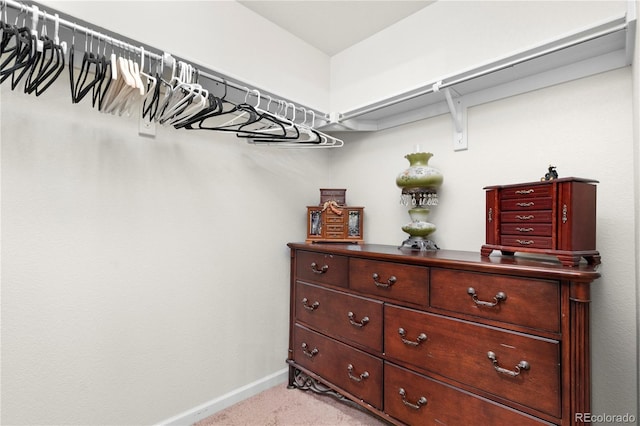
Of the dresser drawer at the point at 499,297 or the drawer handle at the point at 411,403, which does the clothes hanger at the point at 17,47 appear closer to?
the dresser drawer at the point at 499,297

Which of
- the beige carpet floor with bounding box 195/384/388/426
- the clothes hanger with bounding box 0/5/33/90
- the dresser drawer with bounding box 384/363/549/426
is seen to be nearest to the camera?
the clothes hanger with bounding box 0/5/33/90

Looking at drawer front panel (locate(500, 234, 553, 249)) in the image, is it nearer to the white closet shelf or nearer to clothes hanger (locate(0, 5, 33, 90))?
the white closet shelf

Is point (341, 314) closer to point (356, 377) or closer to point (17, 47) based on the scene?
point (356, 377)

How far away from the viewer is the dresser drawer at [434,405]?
1155 millimetres

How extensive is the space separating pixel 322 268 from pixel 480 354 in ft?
3.01

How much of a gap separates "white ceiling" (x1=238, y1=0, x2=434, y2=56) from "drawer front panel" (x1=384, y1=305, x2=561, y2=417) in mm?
1788

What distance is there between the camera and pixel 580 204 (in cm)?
117

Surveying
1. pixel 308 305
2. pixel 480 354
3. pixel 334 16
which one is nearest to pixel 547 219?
pixel 480 354

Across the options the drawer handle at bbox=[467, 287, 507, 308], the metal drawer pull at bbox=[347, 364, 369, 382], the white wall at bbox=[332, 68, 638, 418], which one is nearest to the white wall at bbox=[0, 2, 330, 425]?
the metal drawer pull at bbox=[347, 364, 369, 382]

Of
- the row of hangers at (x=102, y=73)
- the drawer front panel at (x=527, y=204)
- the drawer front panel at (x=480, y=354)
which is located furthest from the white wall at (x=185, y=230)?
the drawer front panel at (x=480, y=354)

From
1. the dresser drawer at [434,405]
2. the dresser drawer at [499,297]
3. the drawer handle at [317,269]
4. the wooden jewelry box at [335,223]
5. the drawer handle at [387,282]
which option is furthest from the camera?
the wooden jewelry box at [335,223]

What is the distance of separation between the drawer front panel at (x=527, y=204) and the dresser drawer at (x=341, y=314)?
725 millimetres

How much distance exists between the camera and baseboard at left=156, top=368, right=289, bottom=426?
166 cm

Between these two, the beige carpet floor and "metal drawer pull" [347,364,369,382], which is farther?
the beige carpet floor
